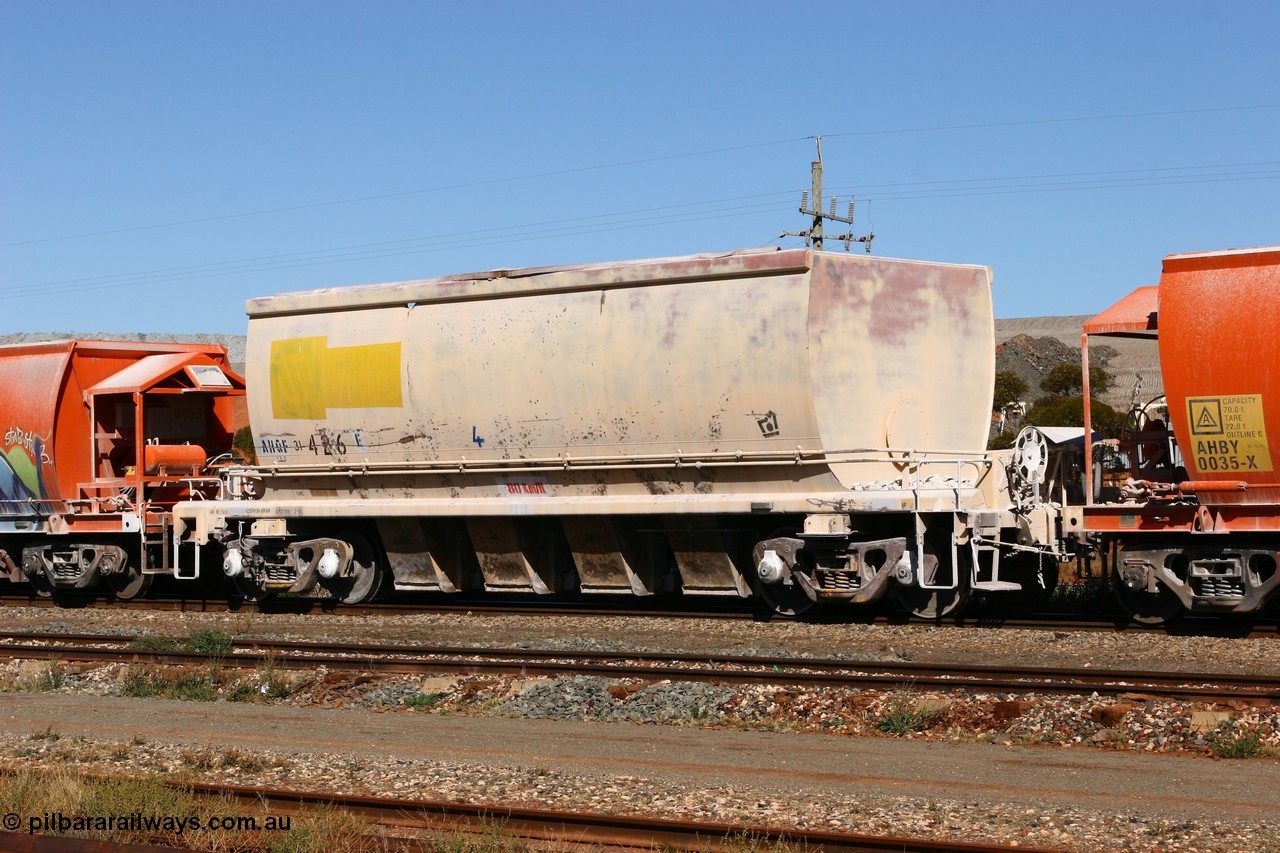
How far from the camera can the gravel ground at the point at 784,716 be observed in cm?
786

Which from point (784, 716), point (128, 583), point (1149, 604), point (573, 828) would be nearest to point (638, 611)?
point (1149, 604)

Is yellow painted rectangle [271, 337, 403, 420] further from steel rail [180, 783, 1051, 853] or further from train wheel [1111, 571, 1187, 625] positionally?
steel rail [180, 783, 1051, 853]

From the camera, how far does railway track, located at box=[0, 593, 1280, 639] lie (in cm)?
1511

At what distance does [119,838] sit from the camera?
299 inches

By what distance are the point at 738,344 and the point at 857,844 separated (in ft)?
30.6

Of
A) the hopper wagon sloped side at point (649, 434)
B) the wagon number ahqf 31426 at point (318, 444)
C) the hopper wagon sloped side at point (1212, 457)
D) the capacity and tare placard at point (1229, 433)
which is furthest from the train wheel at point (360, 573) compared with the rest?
the capacity and tare placard at point (1229, 433)

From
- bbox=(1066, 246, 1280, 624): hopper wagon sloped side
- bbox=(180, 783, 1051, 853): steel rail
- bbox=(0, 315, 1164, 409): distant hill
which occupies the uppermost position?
bbox=(0, 315, 1164, 409): distant hill

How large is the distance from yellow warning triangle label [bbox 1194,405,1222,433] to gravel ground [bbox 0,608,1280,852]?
212 centimetres

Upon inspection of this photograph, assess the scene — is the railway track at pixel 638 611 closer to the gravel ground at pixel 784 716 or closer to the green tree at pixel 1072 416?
the gravel ground at pixel 784 716

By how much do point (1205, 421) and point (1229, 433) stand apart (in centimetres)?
26

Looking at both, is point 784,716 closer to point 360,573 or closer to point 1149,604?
point 1149,604

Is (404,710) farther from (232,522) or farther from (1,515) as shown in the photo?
(1,515)

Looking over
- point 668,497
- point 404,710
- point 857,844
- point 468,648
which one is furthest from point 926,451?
point 857,844

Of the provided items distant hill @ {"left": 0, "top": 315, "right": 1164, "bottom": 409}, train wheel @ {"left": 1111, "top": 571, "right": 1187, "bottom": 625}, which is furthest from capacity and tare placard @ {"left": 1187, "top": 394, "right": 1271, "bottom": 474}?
distant hill @ {"left": 0, "top": 315, "right": 1164, "bottom": 409}
